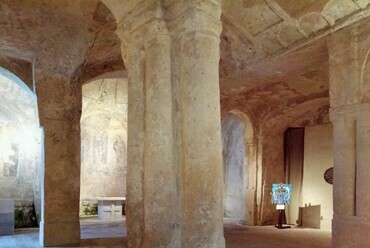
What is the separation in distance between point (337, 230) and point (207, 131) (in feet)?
10.7

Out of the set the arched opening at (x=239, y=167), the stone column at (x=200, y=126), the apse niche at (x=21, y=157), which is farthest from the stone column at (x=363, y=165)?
the apse niche at (x=21, y=157)

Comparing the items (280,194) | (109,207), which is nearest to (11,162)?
(109,207)

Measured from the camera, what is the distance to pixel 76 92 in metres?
8.48

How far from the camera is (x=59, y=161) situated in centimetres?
816

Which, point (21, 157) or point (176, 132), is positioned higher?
point (176, 132)

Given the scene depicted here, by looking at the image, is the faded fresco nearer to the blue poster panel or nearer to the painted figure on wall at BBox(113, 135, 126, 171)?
the painted figure on wall at BBox(113, 135, 126, 171)

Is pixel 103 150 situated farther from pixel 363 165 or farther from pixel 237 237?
pixel 363 165

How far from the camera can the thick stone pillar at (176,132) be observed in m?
3.85

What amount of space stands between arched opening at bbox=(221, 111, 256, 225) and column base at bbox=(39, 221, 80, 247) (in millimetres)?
5858

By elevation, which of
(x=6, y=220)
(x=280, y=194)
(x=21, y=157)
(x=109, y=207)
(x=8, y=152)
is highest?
(x=8, y=152)

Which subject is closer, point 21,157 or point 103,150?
point 21,157

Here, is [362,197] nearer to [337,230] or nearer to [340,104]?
[337,230]

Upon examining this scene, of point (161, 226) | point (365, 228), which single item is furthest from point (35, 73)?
point (365, 228)

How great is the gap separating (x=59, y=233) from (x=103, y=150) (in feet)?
24.9
